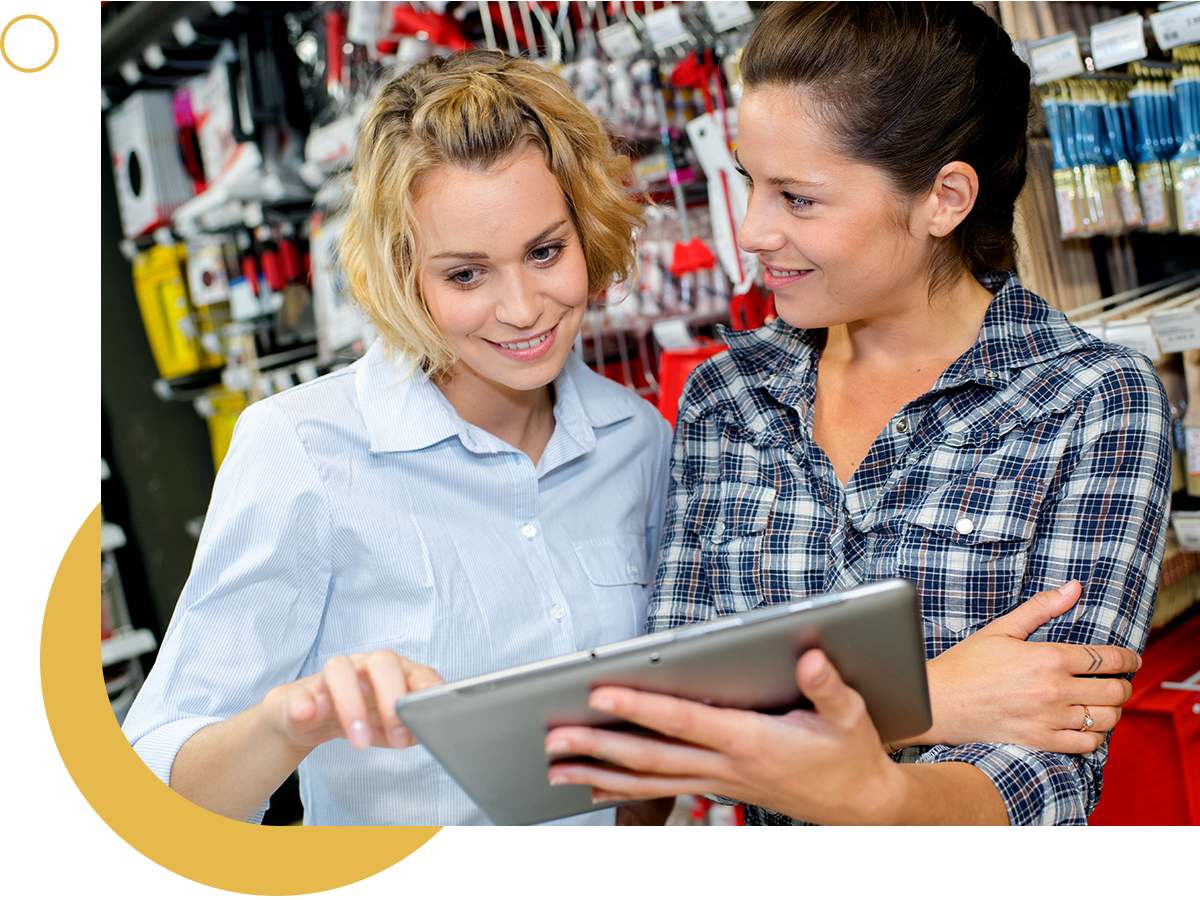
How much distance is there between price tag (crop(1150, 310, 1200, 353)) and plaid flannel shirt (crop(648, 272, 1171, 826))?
536mm

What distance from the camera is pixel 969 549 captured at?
118cm

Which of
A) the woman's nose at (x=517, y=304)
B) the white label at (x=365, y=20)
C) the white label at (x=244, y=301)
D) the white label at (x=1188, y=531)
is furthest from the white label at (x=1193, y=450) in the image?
the white label at (x=244, y=301)

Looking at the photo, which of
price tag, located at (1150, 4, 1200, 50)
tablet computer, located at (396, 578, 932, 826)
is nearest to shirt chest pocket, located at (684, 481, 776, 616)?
tablet computer, located at (396, 578, 932, 826)

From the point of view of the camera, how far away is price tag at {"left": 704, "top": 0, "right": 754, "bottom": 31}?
1.97m

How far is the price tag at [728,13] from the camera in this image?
77.7 inches

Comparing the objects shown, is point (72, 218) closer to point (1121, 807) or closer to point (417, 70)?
point (417, 70)

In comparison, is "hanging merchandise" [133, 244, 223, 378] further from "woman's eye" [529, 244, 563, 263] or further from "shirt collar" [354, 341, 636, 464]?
"woman's eye" [529, 244, 563, 263]

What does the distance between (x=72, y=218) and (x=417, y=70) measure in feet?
2.07

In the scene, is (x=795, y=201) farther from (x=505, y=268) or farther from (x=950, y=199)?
(x=505, y=268)

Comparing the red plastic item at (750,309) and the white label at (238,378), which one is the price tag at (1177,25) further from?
the white label at (238,378)

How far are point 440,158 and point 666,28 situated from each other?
1.01m

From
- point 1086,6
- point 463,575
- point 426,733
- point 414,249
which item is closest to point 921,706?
point 426,733

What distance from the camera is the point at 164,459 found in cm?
405

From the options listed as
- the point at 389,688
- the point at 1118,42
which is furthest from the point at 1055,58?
the point at 389,688
